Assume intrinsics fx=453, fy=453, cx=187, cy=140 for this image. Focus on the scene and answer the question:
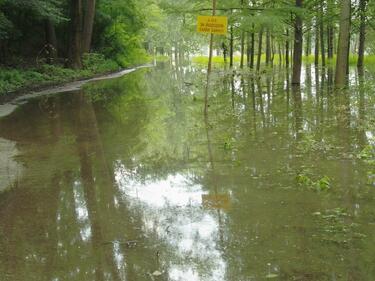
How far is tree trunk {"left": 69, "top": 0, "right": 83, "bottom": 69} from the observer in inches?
1077

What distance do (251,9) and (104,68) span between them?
18.4 m

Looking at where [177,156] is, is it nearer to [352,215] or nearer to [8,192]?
[8,192]

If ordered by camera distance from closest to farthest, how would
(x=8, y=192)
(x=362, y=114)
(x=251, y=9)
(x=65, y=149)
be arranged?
(x=8, y=192), (x=65, y=149), (x=362, y=114), (x=251, y=9)

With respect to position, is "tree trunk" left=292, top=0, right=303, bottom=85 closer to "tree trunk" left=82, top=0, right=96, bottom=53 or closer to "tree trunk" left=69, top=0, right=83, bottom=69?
"tree trunk" left=69, top=0, right=83, bottom=69

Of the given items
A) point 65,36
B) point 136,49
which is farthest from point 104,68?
point 136,49

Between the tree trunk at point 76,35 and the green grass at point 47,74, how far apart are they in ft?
2.55

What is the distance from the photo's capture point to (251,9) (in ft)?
53.4

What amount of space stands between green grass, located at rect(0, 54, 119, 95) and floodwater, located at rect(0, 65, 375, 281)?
7.81m

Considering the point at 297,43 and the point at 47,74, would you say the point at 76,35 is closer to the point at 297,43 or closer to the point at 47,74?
the point at 47,74

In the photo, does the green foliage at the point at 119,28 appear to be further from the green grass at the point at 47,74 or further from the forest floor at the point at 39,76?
the forest floor at the point at 39,76

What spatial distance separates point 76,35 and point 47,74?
6057mm

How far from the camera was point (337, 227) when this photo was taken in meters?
4.58

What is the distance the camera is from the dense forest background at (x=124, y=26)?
53.9 feet

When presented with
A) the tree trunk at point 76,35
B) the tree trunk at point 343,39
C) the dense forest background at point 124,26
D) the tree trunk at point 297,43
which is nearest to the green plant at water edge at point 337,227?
the dense forest background at point 124,26
